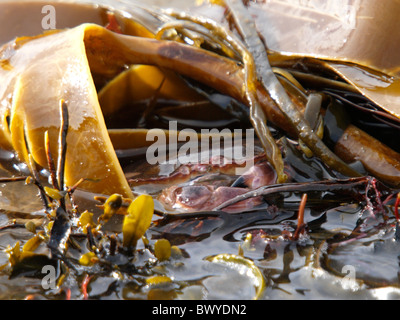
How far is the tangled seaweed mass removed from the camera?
1.16 metres

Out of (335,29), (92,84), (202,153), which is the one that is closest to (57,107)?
(92,84)

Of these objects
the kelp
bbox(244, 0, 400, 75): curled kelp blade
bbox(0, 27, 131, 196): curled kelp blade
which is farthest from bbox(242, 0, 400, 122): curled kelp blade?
bbox(0, 27, 131, 196): curled kelp blade

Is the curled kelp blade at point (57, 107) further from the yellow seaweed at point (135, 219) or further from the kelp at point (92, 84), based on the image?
the yellow seaweed at point (135, 219)

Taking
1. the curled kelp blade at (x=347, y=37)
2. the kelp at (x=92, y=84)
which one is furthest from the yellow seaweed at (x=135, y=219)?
the curled kelp blade at (x=347, y=37)

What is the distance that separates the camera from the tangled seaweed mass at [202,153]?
116cm

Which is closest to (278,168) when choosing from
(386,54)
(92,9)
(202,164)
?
(202,164)

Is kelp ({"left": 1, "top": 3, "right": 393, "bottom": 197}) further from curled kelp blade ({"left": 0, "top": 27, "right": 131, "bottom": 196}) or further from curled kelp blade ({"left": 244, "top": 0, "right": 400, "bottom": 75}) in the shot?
curled kelp blade ({"left": 244, "top": 0, "right": 400, "bottom": 75})

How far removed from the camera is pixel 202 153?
1.72 metres

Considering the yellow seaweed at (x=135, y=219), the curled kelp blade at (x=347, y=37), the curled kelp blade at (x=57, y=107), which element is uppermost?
the curled kelp blade at (x=347, y=37)

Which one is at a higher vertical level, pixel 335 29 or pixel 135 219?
pixel 335 29

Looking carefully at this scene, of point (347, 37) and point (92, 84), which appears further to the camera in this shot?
point (347, 37)

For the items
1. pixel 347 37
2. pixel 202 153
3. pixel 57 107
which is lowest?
pixel 202 153

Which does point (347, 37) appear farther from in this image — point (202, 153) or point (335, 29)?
point (202, 153)
